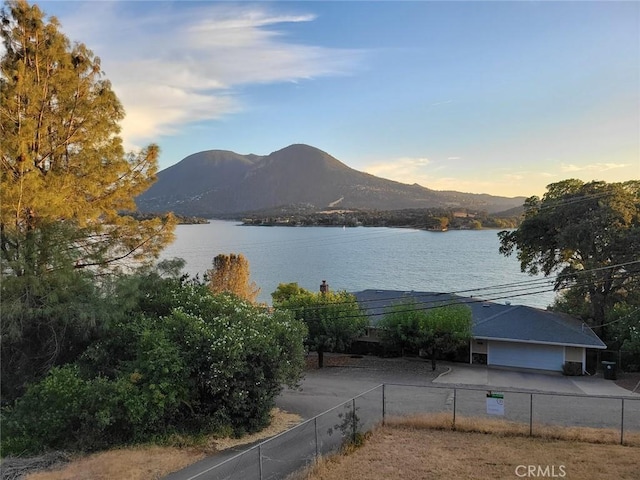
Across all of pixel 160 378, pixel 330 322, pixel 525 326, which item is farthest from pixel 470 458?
pixel 525 326

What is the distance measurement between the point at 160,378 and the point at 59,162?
7505 mm

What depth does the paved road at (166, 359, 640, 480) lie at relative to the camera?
12.5m

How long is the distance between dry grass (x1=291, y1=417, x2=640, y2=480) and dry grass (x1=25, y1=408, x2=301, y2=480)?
350 cm

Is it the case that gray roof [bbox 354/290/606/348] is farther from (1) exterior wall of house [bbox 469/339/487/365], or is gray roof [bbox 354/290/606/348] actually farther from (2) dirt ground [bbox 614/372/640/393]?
(2) dirt ground [bbox 614/372/640/393]

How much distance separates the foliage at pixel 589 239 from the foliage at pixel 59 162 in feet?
72.4

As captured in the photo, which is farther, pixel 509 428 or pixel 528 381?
pixel 528 381

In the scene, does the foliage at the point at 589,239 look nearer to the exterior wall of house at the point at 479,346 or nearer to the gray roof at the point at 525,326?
the gray roof at the point at 525,326

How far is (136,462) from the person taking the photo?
1199cm

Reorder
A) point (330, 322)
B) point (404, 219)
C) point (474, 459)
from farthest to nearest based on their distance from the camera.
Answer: point (404, 219), point (330, 322), point (474, 459)

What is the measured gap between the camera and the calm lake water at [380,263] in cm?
5656

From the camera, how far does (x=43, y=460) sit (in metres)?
11.9

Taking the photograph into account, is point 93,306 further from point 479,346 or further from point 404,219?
point 404,219

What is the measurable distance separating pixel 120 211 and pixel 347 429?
35.0ft

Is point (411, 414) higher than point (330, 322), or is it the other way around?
point (330, 322)
